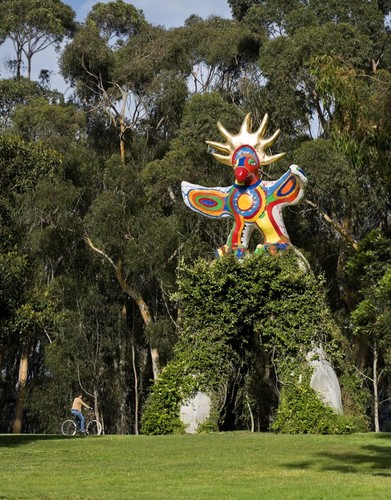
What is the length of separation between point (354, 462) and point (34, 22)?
129 feet

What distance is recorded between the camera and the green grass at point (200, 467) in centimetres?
1135

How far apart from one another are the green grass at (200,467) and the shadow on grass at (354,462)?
0.01 metres

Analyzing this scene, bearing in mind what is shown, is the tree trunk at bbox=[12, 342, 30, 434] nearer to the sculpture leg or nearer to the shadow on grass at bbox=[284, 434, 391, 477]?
the sculpture leg

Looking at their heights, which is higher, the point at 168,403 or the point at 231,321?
the point at 231,321

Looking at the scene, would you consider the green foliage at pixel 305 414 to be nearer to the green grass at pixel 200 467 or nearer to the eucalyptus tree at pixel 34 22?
the green grass at pixel 200 467

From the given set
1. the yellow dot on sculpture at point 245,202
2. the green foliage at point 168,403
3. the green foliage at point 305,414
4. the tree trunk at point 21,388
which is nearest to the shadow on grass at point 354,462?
the green foliage at point 305,414

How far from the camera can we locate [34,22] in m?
50.2

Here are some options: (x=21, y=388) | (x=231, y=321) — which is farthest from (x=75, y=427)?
(x=21, y=388)

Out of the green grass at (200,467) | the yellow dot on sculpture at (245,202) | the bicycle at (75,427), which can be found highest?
Answer: the yellow dot on sculpture at (245,202)

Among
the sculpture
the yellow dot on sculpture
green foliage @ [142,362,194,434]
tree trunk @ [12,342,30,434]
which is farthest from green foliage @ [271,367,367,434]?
tree trunk @ [12,342,30,434]

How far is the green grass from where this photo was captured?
1135 cm

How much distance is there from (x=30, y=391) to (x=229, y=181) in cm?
1117

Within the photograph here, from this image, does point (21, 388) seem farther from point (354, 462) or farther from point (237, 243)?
point (354, 462)

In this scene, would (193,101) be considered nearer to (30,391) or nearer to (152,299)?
(152,299)
